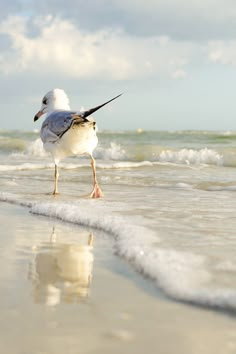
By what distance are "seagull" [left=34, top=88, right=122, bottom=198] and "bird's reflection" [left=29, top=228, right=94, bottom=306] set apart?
9.61 ft

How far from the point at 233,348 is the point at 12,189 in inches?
252

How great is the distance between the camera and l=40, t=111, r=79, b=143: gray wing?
729 centimetres

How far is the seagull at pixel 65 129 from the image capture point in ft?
24.1

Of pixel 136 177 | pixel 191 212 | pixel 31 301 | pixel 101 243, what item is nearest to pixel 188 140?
pixel 136 177

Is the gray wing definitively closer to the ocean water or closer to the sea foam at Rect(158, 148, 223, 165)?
the ocean water

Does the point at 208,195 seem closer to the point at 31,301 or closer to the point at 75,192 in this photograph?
the point at 75,192

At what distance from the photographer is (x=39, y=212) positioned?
6.15 meters

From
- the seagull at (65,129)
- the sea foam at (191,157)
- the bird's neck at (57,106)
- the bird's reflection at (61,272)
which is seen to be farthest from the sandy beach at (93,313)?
the sea foam at (191,157)

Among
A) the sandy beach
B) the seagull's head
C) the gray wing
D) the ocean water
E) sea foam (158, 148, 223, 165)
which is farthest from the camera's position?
sea foam (158, 148, 223, 165)

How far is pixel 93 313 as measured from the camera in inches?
108

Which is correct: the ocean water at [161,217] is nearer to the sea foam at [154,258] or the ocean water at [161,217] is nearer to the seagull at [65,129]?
the sea foam at [154,258]

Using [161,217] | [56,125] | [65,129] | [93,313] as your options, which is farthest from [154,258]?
[56,125]

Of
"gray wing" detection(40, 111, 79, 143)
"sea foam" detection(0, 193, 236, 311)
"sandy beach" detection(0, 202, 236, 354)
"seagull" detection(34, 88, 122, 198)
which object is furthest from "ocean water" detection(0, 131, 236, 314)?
"gray wing" detection(40, 111, 79, 143)

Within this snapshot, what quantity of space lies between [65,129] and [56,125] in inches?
6.3
